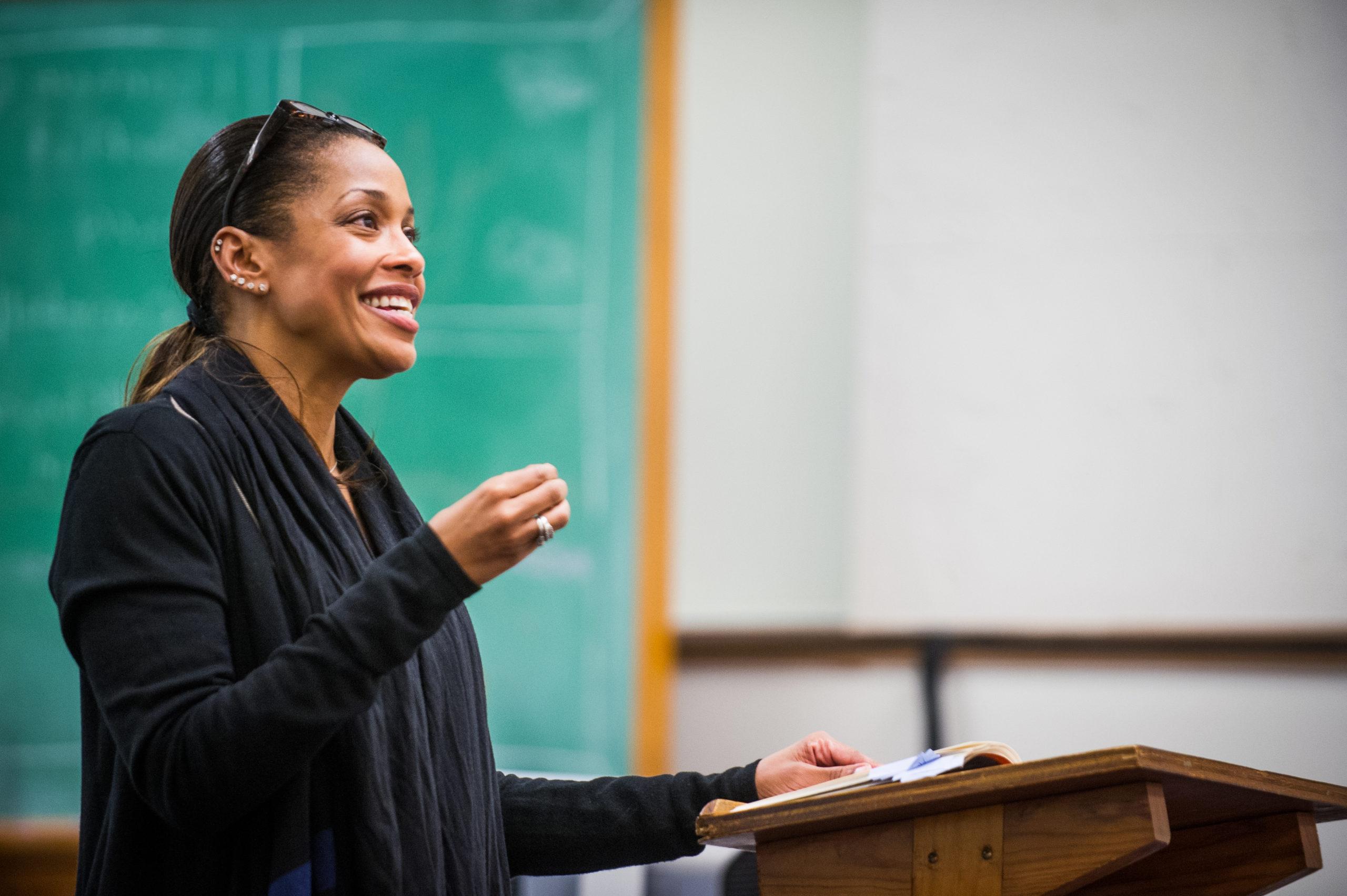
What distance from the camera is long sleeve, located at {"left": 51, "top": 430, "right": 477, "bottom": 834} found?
917 mm

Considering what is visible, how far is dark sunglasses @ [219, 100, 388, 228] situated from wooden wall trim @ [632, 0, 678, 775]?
1310 millimetres

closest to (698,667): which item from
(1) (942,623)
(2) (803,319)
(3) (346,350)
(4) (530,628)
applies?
(4) (530,628)

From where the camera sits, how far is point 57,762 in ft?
8.75

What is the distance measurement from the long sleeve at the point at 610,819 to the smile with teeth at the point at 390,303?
1.87 feet

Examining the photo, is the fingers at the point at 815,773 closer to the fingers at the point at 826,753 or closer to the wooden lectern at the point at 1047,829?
the fingers at the point at 826,753

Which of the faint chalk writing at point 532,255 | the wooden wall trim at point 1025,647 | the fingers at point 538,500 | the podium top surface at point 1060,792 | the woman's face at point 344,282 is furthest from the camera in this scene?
the faint chalk writing at point 532,255

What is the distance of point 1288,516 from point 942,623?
2.52ft

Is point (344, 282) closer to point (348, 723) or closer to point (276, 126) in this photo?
point (276, 126)

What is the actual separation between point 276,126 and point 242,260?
0.15 m

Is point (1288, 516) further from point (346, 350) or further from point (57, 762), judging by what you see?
point (57, 762)

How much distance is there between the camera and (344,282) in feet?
4.07

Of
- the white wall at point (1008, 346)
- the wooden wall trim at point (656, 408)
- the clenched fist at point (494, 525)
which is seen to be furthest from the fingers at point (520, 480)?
the white wall at point (1008, 346)

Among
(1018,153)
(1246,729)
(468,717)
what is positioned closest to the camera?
(468,717)

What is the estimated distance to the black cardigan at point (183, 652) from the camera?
92 centimetres
